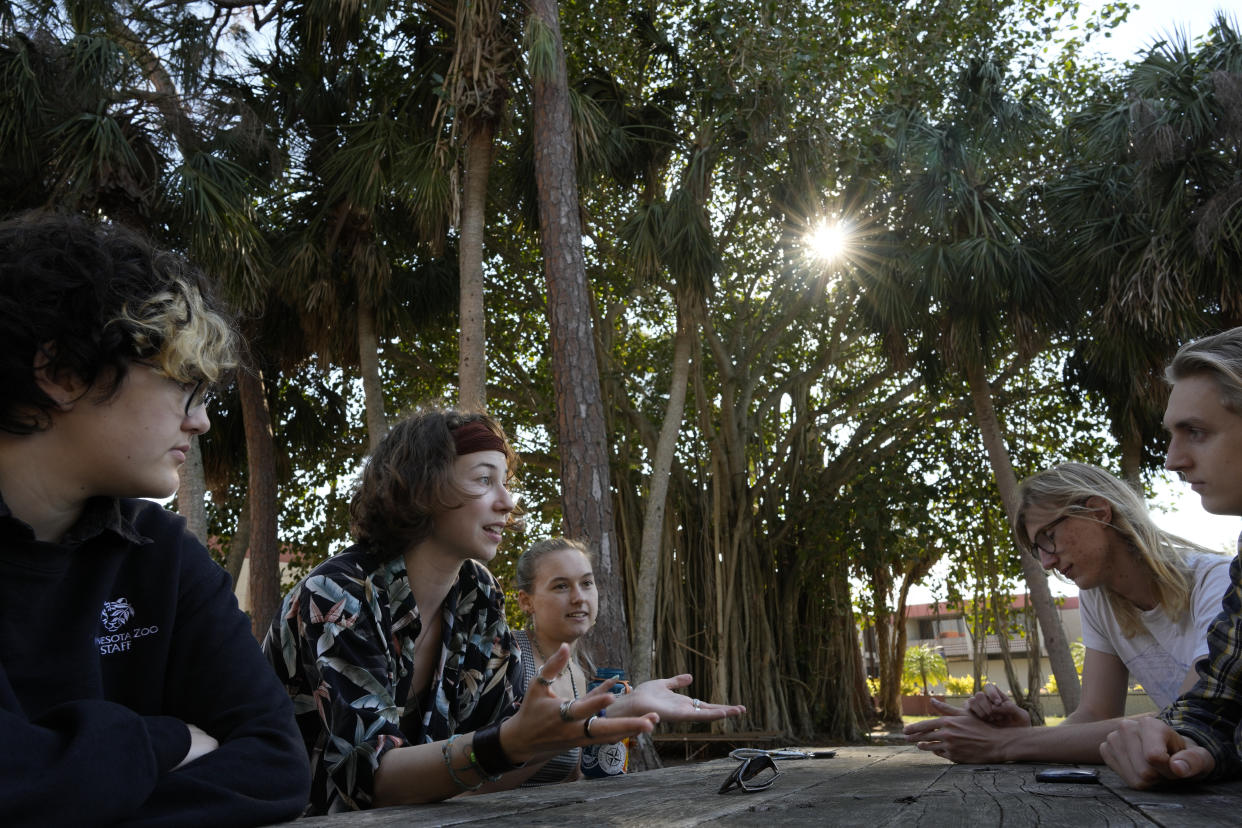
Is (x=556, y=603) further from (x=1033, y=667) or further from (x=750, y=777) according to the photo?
(x=1033, y=667)

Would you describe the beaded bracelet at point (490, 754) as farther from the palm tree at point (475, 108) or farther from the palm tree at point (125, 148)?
the palm tree at point (125, 148)

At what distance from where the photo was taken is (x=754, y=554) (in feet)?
39.9

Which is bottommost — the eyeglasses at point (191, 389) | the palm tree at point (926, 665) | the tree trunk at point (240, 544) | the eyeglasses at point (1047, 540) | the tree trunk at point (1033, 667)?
the palm tree at point (926, 665)

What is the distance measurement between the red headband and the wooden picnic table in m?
0.78

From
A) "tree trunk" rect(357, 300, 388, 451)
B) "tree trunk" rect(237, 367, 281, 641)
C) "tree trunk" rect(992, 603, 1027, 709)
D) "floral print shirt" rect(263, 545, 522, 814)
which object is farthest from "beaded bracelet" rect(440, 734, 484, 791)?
"tree trunk" rect(992, 603, 1027, 709)

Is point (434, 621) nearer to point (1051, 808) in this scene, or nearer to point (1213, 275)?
point (1051, 808)

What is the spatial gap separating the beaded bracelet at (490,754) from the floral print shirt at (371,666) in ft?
0.67

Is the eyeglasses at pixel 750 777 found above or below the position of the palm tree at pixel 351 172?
below

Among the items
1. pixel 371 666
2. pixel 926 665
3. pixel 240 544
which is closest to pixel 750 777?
pixel 371 666

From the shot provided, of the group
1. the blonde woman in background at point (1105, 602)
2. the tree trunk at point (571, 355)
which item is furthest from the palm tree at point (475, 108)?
the blonde woman in background at point (1105, 602)

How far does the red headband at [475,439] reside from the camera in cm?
231

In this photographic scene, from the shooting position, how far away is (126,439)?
1342mm

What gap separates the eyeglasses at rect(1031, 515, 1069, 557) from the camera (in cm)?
272

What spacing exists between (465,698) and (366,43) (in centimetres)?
885
